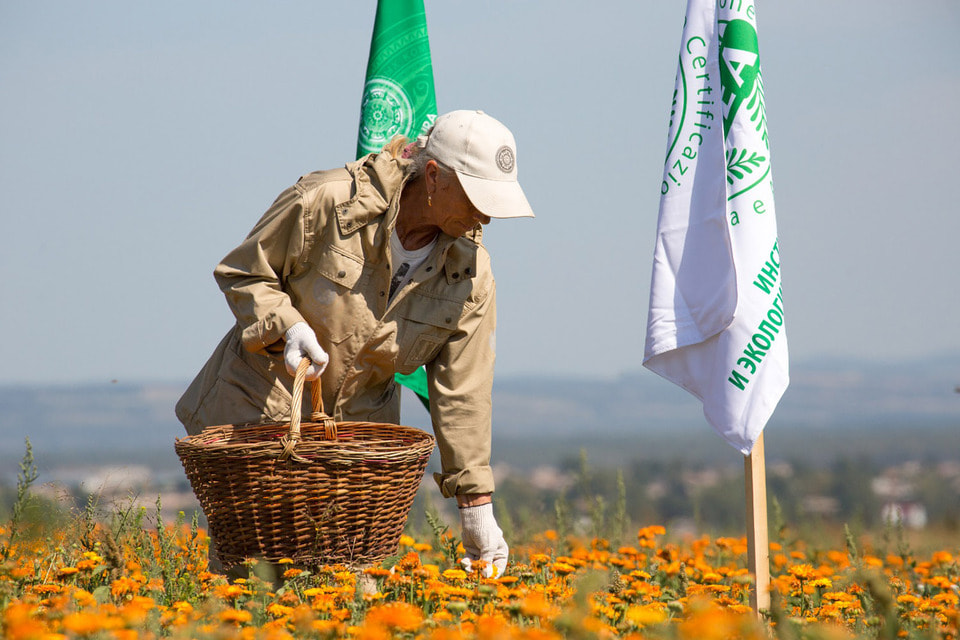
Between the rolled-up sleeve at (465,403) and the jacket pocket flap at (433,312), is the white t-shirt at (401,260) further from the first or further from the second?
the rolled-up sleeve at (465,403)

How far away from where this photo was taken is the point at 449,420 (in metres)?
3.29

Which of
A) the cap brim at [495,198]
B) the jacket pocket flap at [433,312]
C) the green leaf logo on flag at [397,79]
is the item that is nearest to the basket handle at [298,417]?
the jacket pocket flap at [433,312]

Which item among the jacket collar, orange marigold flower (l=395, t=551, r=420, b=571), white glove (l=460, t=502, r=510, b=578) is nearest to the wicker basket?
orange marigold flower (l=395, t=551, r=420, b=571)

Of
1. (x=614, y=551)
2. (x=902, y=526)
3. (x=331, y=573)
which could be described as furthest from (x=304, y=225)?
(x=902, y=526)

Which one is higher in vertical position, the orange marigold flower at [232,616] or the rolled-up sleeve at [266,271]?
the rolled-up sleeve at [266,271]

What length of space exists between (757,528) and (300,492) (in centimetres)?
144

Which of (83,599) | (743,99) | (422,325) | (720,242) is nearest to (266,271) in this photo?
(422,325)

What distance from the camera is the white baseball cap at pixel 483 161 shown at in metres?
3.01

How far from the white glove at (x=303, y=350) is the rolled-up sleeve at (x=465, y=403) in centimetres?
49

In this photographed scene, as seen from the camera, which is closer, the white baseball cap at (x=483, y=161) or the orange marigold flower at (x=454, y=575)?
the orange marigold flower at (x=454, y=575)

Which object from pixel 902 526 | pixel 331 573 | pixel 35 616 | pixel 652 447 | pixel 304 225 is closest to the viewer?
pixel 35 616

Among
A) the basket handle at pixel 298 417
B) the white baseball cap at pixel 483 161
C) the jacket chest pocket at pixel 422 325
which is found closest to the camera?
the basket handle at pixel 298 417

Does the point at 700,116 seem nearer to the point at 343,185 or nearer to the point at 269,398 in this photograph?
the point at 343,185

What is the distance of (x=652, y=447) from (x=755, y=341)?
310 feet
